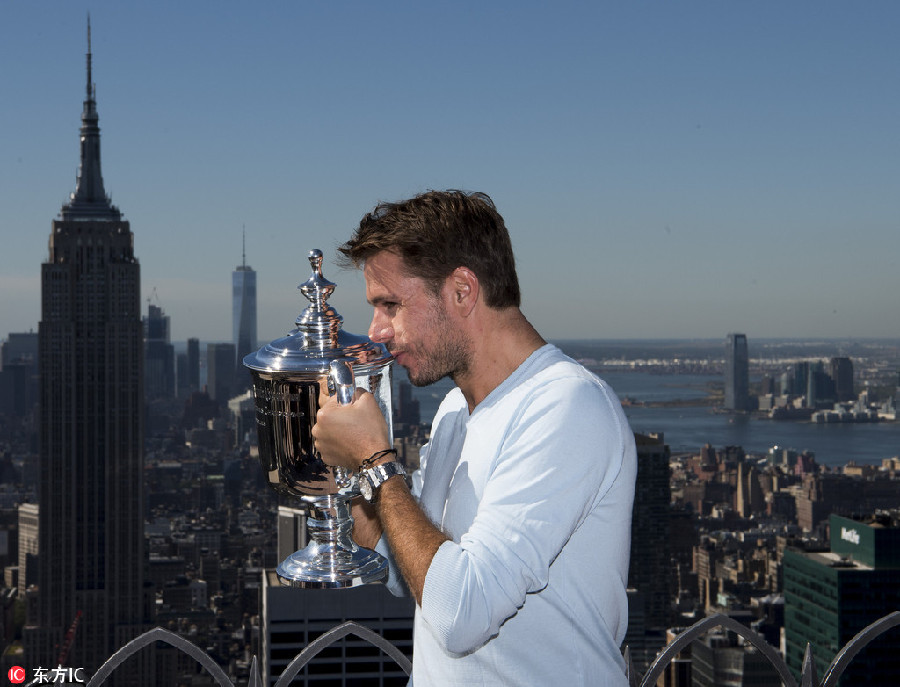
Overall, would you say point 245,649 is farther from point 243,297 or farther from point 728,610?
point 243,297

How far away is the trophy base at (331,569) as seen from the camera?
43.1 inches

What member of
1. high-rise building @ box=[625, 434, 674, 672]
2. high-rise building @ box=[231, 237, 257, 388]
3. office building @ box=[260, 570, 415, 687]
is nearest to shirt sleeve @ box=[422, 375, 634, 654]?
office building @ box=[260, 570, 415, 687]

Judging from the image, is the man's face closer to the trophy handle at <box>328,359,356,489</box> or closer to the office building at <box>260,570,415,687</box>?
the trophy handle at <box>328,359,356,489</box>

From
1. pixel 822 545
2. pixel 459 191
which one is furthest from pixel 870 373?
pixel 459 191

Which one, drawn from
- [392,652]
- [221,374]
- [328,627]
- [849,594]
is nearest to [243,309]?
[221,374]

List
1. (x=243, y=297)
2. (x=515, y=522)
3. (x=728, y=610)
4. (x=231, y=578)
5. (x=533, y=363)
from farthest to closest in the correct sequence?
(x=243, y=297) < (x=231, y=578) < (x=728, y=610) < (x=533, y=363) < (x=515, y=522)

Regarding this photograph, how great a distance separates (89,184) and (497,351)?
37.8 m

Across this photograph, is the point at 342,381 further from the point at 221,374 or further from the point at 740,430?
the point at 221,374

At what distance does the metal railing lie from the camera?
1.29 m

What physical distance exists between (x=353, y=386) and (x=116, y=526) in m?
35.8

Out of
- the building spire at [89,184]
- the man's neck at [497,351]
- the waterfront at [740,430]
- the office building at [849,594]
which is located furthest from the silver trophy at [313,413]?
the building spire at [89,184]

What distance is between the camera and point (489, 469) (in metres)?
0.91

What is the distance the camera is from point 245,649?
22234 mm

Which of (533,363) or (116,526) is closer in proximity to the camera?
(533,363)
